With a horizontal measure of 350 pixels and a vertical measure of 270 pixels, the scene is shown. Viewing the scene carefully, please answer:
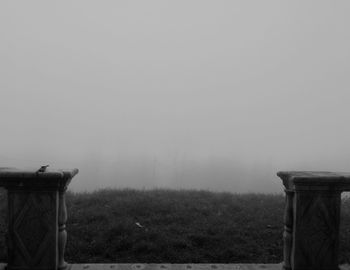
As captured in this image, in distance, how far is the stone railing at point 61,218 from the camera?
3.62 metres

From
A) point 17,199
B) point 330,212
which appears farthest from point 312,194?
point 17,199

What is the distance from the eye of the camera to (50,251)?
12.1ft

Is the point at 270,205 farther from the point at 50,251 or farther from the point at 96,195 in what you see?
the point at 50,251

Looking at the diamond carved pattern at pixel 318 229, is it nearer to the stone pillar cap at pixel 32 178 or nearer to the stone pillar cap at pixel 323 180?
the stone pillar cap at pixel 323 180

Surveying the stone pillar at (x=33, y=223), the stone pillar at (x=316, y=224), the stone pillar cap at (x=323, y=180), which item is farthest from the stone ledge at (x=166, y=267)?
the stone pillar cap at (x=323, y=180)

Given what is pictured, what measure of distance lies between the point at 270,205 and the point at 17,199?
5.83 meters

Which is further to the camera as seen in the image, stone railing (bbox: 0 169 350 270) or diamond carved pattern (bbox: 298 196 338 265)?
diamond carved pattern (bbox: 298 196 338 265)

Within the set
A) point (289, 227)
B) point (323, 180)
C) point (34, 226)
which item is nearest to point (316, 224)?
point (289, 227)

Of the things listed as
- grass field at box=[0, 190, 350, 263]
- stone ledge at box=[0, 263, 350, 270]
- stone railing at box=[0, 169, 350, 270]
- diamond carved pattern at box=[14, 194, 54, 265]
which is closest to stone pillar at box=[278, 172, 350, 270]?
stone railing at box=[0, 169, 350, 270]

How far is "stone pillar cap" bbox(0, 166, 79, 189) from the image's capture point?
3.53m

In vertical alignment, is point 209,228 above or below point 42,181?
below

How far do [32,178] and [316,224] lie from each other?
3.07 m

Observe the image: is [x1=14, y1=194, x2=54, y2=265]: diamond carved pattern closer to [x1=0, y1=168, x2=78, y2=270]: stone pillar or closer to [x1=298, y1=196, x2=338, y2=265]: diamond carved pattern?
[x1=0, y1=168, x2=78, y2=270]: stone pillar

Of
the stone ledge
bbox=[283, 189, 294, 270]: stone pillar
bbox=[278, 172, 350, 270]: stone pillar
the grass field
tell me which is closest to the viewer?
bbox=[278, 172, 350, 270]: stone pillar
